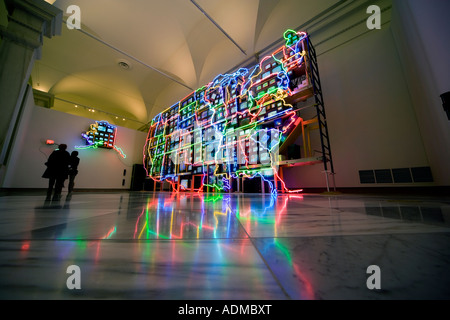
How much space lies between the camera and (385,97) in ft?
8.44

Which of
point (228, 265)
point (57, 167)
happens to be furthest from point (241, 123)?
point (228, 265)

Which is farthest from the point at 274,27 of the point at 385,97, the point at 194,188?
the point at 194,188

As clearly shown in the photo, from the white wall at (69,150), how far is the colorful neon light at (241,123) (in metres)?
2.43

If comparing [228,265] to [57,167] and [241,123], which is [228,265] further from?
[241,123]

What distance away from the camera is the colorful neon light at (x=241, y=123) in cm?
286

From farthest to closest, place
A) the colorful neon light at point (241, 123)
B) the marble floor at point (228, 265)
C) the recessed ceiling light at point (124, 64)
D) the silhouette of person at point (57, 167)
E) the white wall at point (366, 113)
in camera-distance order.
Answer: the recessed ceiling light at point (124, 64)
the colorful neon light at point (241, 123)
the white wall at point (366, 113)
the silhouette of person at point (57, 167)
the marble floor at point (228, 265)

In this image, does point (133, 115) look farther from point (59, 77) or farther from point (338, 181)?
point (338, 181)

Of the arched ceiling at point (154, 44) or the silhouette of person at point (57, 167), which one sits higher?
the arched ceiling at point (154, 44)

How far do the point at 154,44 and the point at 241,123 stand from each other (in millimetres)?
4455

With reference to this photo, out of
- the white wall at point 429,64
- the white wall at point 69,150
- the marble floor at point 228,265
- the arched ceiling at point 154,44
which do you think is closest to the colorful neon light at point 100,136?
the white wall at point 69,150

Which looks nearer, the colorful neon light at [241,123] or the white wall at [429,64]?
the white wall at [429,64]

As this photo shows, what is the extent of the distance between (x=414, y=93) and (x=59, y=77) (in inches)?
395

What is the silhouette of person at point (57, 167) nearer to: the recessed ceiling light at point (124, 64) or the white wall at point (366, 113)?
the white wall at point (366, 113)

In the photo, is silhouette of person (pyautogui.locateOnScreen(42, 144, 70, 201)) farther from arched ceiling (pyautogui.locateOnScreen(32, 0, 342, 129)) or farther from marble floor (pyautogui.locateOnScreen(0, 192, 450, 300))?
arched ceiling (pyautogui.locateOnScreen(32, 0, 342, 129))
